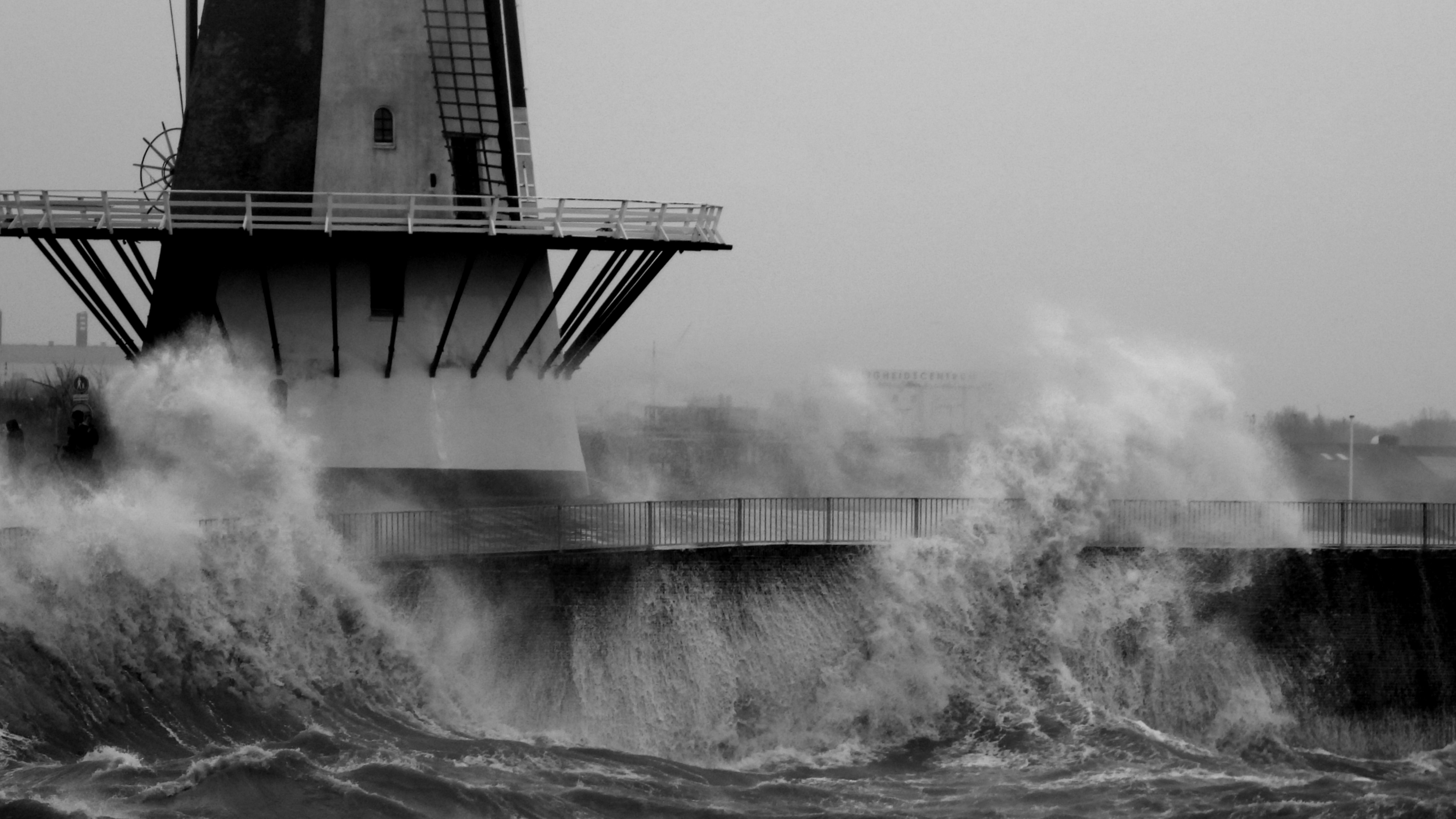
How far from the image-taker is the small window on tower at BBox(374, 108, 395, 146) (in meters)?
32.7

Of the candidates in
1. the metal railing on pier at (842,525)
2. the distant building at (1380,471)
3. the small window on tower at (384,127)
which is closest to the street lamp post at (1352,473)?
the distant building at (1380,471)

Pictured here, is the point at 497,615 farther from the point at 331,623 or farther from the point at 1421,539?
the point at 1421,539

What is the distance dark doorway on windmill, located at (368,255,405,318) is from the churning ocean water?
2.33 m

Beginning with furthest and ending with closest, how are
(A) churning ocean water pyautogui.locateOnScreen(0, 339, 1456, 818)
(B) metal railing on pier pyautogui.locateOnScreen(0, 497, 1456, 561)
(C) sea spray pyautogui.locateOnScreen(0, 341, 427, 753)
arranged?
(B) metal railing on pier pyautogui.locateOnScreen(0, 497, 1456, 561), (C) sea spray pyautogui.locateOnScreen(0, 341, 427, 753), (A) churning ocean water pyautogui.locateOnScreen(0, 339, 1456, 818)

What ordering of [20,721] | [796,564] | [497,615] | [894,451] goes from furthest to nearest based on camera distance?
[894,451], [796,564], [497,615], [20,721]

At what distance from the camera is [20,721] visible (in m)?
22.2

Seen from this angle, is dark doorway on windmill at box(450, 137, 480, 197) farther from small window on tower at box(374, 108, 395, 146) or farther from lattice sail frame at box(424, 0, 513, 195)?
small window on tower at box(374, 108, 395, 146)

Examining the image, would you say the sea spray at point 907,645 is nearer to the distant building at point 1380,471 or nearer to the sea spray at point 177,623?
the sea spray at point 177,623

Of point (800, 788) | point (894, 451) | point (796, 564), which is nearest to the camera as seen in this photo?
point (800, 788)

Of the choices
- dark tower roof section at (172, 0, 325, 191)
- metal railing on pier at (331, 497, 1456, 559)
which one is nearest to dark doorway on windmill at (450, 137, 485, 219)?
dark tower roof section at (172, 0, 325, 191)

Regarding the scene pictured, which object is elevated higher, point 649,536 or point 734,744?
point 649,536

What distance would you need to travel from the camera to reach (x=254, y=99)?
1278 inches

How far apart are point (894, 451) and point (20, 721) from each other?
25.6 m

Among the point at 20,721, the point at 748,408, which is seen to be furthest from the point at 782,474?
the point at 20,721
